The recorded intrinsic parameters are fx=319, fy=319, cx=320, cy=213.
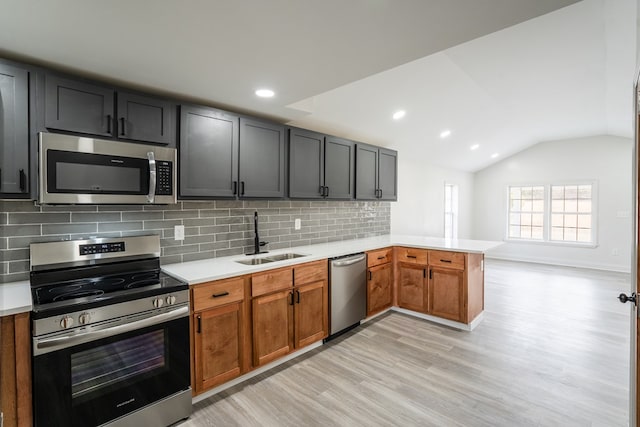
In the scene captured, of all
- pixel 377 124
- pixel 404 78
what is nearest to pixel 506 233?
pixel 377 124

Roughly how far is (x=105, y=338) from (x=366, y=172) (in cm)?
322

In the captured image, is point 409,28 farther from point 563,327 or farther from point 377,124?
point 563,327

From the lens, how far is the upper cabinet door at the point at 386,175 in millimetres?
4367

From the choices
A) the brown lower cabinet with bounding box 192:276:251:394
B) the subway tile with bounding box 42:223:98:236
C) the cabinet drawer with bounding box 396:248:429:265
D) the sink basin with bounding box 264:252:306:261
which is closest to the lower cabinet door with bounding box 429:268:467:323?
the cabinet drawer with bounding box 396:248:429:265

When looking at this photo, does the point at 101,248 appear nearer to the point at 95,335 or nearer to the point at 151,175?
the point at 151,175

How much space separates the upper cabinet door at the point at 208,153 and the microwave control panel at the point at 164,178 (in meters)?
0.11

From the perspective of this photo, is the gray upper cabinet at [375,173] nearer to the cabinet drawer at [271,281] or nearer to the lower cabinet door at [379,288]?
the lower cabinet door at [379,288]

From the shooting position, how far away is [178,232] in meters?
2.68

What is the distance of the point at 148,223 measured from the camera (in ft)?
8.23

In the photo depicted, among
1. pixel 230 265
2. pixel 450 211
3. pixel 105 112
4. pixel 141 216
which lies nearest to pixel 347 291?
pixel 230 265

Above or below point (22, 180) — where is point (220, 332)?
below

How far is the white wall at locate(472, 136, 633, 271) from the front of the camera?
21.1 ft

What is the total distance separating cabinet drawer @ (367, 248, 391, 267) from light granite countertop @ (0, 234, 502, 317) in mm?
61

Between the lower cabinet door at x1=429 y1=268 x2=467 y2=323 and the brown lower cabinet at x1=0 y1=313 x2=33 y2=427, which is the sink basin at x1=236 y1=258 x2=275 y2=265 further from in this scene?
the lower cabinet door at x1=429 y1=268 x2=467 y2=323
